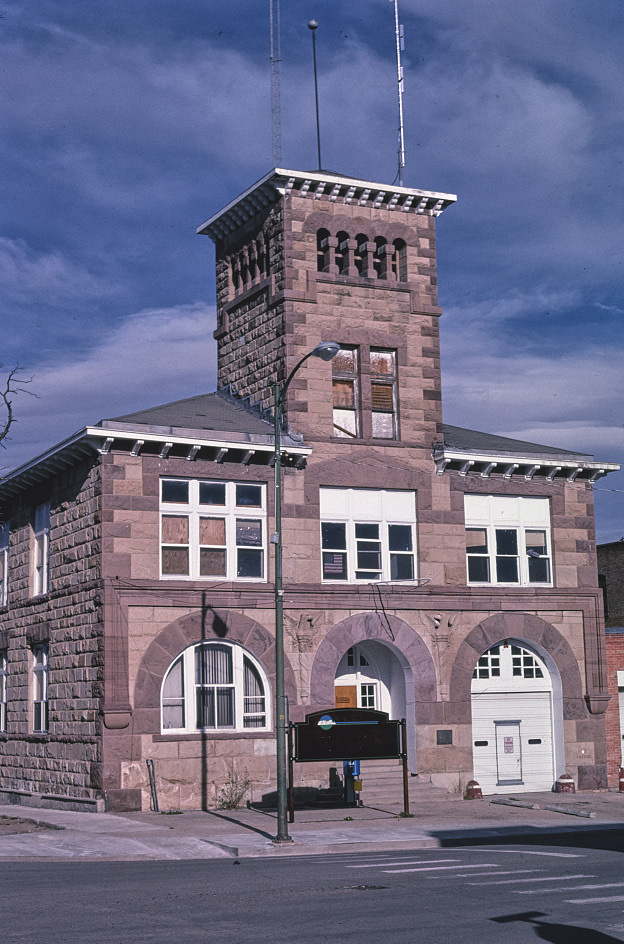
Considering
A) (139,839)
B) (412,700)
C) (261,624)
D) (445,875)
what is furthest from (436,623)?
(445,875)

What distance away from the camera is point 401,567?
3269cm

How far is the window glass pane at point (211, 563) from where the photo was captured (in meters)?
30.2

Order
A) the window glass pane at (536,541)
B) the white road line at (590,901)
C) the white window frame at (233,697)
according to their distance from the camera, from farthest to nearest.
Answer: the window glass pane at (536,541), the white window frame at (233,697), the white road line at (590,901)

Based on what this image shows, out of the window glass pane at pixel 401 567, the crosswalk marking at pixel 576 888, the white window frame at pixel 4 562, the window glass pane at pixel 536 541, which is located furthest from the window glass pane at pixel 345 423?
the crosswalk marking at pixel 576 888

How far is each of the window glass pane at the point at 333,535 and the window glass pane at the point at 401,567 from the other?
A: 1.51 metres

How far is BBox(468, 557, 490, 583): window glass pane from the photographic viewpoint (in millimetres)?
33688

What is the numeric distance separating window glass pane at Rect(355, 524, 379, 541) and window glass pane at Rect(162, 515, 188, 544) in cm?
506

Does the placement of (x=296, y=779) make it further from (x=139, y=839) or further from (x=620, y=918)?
(x=620, y=918)

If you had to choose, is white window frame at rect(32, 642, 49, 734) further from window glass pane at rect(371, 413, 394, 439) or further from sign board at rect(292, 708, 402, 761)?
window glass pane at rect(371, 413, 394, 439)

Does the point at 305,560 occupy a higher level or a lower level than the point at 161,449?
lower

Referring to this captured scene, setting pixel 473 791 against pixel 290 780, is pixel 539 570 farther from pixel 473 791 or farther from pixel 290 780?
pixel 290 780

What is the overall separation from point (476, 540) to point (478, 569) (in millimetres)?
844

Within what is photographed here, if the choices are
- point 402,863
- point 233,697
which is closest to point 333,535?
point 233,697

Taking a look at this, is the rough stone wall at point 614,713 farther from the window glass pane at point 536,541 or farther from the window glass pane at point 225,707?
the window glass pane at point 225,707
